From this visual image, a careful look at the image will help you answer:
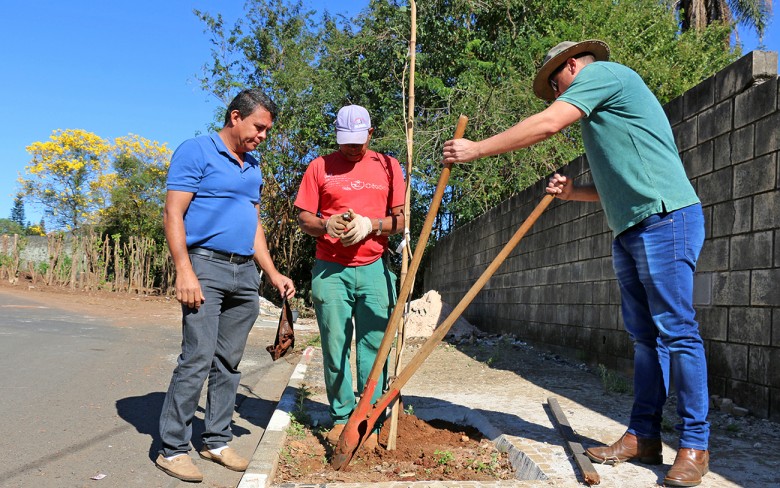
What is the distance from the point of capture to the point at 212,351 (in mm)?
3562

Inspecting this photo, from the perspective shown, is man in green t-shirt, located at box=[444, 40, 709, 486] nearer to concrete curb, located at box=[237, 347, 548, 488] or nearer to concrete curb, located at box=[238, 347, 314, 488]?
concrete curb, located at box=[237, 347, 548, 488]

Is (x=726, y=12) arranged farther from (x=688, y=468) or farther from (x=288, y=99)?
(x=688, y=468)

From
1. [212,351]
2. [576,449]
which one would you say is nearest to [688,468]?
→ [576,449]

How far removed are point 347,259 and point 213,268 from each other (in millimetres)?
834

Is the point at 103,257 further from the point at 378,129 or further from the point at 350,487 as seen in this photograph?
the point at 350,487

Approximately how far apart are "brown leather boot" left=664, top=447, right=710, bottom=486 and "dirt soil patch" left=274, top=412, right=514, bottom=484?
84cm

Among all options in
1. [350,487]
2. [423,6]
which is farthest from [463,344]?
[423,6]

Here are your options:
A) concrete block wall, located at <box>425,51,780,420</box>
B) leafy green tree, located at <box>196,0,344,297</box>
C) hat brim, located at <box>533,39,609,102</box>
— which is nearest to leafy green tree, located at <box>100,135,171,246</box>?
leafy green tree, located at <box>196,0,344,297</box>

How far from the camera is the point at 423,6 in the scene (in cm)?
1712

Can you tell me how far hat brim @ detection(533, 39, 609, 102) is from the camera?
334 cm

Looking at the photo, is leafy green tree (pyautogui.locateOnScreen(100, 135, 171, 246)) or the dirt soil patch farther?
leafy green tree (pyautogui.locateOnScreen(100, 135, 171, 246))

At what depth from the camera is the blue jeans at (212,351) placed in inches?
136

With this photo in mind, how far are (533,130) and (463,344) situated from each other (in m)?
7.74

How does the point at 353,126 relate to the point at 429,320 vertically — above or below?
above
